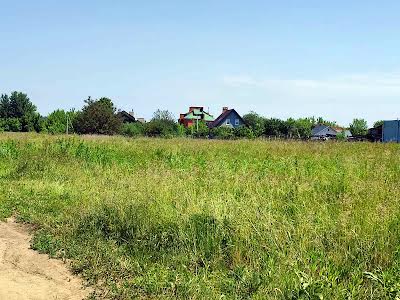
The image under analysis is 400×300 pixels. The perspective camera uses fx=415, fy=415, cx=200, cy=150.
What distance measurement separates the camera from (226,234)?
197 inches

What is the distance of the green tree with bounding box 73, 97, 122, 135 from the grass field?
4761 cm

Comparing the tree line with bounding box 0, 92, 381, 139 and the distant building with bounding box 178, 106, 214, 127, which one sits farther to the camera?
the distant building with bounding box 178, 106, 214, 127

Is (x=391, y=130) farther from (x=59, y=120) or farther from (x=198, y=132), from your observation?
(x=59, y=120)

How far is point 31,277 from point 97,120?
52.0 meters

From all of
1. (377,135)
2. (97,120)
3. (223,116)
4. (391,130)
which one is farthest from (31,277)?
(223,116)

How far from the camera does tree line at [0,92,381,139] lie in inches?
2175

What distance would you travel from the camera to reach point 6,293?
4.26 metres

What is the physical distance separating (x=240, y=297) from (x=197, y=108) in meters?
102

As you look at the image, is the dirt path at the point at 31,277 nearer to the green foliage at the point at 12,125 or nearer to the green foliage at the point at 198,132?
the green foliage at the point at 198,132

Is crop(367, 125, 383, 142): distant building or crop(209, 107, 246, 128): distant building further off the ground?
crop(209, 107, 246, 128): distant building

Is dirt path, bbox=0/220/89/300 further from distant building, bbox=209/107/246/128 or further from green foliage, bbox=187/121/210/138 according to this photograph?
distant building, bbox=209/107/246/128

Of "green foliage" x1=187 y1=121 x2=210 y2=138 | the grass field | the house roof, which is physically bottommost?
the grass field

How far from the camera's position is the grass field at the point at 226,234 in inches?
154

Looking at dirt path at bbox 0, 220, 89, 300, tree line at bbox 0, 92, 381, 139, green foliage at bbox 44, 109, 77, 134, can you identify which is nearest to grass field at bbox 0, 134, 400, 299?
dirt path at bbox 0, 220, 89, 300
